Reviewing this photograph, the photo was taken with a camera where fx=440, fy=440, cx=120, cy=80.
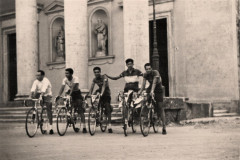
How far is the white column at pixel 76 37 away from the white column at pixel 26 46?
10.5 ft

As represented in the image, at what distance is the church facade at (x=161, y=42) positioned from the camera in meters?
19.3

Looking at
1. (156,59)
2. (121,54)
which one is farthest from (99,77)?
(121,54)

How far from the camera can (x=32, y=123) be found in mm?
12102

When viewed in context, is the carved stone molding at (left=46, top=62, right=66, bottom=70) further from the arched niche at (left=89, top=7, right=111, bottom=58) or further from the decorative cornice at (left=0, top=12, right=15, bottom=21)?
the decorative cornice at (left=0, top=12, right=15, bottom=21)

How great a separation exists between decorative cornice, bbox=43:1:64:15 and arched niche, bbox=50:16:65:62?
518mm

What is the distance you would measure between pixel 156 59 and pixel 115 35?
6304mm

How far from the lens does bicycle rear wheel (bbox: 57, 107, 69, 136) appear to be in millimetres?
12203

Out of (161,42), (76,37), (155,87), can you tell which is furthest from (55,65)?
(155,87)

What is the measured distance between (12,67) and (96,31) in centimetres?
750

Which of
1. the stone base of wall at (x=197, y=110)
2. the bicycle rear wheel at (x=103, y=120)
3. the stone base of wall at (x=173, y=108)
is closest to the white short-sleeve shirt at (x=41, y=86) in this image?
the bicycle rear wheel at (x=103, y=120)

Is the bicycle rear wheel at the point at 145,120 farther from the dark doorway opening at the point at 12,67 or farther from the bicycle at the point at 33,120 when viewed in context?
the dark doorway opening at the point at 12,67

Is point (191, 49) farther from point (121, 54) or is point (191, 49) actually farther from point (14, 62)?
point (14, 62)

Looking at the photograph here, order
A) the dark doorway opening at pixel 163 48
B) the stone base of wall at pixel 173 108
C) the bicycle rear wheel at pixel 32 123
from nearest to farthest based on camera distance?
the bicycle rear wheel at pixel 32 123 < the stone base of wall at pixel 173 108 < the dark doorway opening at pixel 163 48

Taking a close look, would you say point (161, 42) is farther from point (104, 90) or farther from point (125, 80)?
point (104, 90)
